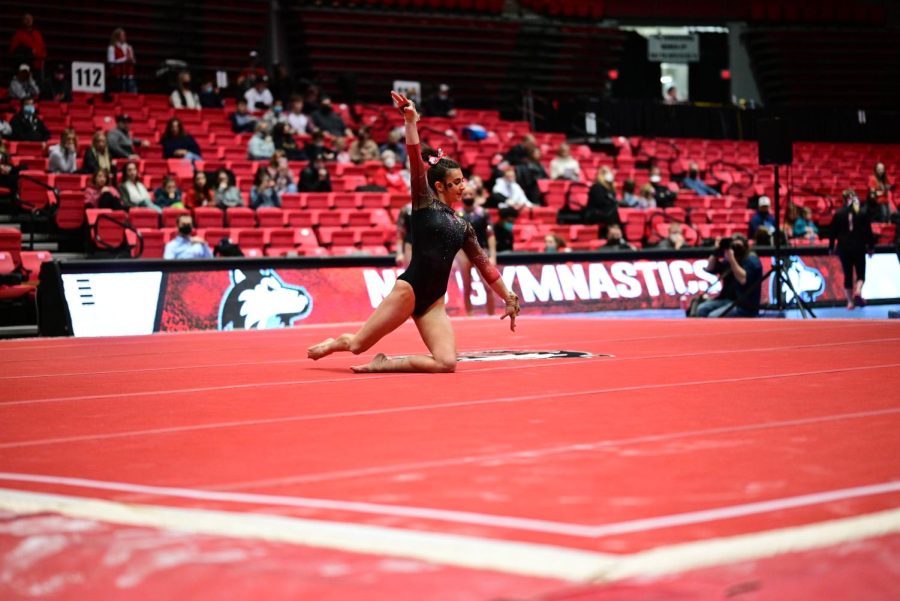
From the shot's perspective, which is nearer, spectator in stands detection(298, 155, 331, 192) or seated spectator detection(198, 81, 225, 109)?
spectator in stands detection(298, 155, 331, 192)

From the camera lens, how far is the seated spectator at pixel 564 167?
2365 centimetres

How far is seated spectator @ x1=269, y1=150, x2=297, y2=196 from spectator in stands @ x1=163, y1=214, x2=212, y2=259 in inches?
133

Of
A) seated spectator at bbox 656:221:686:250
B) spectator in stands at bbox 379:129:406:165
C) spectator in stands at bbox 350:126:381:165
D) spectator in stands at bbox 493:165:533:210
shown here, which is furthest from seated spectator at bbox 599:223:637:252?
spectator in stands at bbox 350:126:381:165

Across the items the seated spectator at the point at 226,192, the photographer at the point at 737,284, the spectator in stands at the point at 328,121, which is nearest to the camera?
the photographer at the point at 737,284

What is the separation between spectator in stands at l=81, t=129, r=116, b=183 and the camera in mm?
17406

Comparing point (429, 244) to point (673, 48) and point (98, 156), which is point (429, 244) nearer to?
point (98, 156)

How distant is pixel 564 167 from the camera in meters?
23.8

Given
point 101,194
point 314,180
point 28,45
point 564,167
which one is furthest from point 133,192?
point 564,167

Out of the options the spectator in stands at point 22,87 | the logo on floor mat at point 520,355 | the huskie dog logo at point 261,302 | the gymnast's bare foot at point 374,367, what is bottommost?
the huskie dog logo at point 261,302

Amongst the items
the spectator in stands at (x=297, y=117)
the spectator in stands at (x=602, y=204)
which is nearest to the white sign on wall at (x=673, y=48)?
the spectator in stands at (x=602, y=204)

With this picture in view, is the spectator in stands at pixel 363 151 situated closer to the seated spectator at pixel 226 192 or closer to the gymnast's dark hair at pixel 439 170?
the seated spectator at pixel 226 192

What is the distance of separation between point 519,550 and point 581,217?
20.2 m

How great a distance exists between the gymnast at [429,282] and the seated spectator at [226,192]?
10.6 meters

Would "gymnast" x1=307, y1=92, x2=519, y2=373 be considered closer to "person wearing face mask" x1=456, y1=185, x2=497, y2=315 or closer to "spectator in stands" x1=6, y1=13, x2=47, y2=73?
"person wearing face mask" x1=456, y1=185, x2=497, y2=315
